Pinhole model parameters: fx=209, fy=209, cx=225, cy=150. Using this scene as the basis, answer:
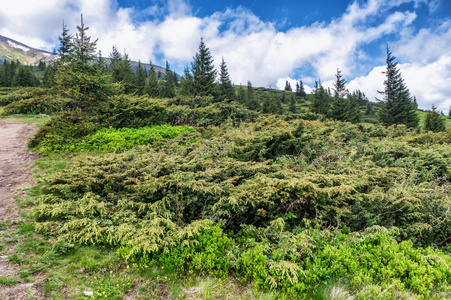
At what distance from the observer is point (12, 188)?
18.6 ft

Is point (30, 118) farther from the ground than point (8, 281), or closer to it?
farther from the ground

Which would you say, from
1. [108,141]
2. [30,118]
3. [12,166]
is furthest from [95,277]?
[30,118]

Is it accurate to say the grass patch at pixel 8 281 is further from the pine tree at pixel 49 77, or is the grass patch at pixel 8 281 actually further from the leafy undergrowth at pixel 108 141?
the pine tree at pixel 49 77

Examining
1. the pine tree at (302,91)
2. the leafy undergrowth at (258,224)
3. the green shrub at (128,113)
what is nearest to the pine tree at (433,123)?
the leafy undergrowth at (258,224)

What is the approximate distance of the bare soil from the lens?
9.52ft

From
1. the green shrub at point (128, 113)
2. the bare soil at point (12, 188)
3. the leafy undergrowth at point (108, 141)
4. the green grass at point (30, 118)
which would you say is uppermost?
the green grass at point (30, 118)

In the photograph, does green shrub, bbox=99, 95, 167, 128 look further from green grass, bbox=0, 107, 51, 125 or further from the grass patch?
the grass patch

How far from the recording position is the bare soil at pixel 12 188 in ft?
9.52

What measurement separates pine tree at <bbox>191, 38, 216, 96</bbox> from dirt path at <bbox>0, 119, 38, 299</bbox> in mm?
20226

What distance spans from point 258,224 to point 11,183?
697cm

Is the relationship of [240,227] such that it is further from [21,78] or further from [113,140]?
[21,78]

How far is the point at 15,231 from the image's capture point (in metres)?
4.18

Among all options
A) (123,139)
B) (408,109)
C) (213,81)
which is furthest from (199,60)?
(408,109)

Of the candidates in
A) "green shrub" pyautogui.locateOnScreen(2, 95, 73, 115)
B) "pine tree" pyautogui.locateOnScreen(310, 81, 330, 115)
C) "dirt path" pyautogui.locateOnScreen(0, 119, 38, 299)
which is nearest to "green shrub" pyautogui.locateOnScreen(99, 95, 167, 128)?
"dirt path" pyautogui.locateOnScreen(0, 119, 38, 299)
